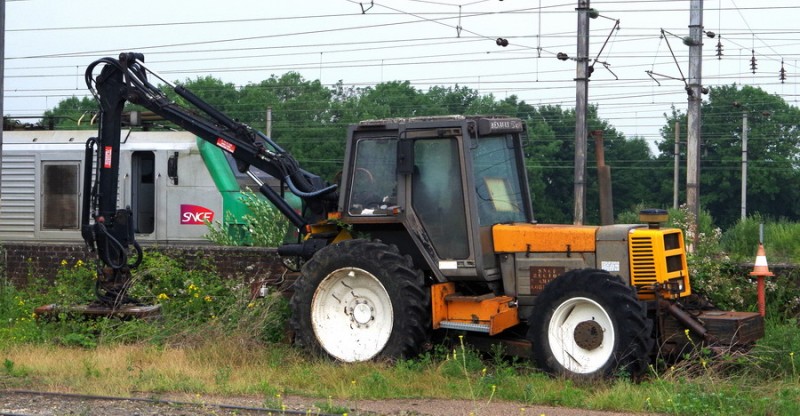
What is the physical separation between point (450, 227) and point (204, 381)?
2879mm

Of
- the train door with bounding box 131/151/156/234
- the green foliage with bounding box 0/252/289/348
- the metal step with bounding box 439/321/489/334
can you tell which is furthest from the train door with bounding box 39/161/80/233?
the metal step with bounding box 439/321/489/334

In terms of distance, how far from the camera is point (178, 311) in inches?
555

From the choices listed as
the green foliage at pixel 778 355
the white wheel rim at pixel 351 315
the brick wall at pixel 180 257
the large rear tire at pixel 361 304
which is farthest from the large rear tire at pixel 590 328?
the brick wall at pixel 180 257

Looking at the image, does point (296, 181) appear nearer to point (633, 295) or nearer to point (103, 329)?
point (103, 329)

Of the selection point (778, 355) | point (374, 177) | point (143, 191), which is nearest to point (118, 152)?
point (374, 177)

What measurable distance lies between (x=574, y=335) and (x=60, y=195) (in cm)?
1345

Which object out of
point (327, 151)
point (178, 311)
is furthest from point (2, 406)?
point (327, 151)

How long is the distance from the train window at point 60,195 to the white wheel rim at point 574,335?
1282 cm

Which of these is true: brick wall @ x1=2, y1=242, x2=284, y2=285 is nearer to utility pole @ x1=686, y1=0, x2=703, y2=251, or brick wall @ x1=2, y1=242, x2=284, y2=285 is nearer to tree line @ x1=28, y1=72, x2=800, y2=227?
utility pole @ x1=686, y1=0, x2=703, y2=251

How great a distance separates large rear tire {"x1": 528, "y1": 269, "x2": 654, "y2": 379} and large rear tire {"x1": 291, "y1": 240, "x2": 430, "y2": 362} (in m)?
1.27

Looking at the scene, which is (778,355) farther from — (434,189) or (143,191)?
(143,191)

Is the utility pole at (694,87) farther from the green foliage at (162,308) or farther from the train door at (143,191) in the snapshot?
the green foliage at (162,308)

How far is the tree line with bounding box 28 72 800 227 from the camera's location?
55312 mm

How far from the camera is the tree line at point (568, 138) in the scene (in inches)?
2178
